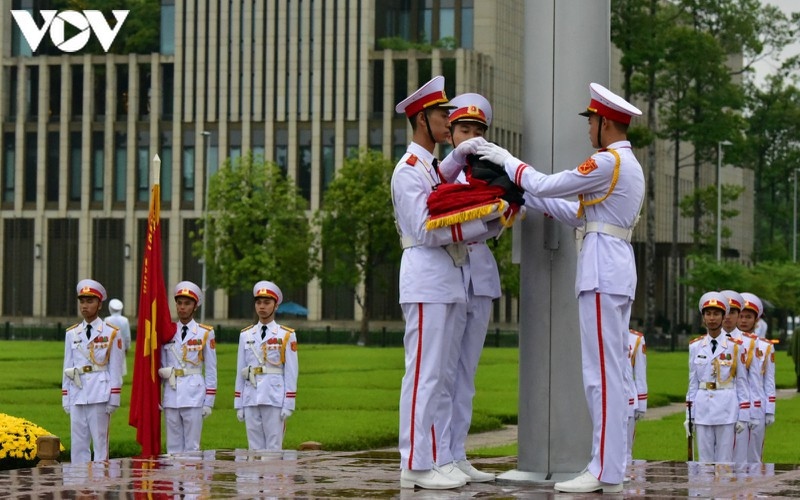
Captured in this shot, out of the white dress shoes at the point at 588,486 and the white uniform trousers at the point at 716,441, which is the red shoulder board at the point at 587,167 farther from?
the white uniform trousers at the point at 716,441

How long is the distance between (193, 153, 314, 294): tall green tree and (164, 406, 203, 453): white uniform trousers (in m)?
47.5

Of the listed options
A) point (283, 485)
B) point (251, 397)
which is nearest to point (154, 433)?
point (251, 397)

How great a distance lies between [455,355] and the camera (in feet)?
32.7

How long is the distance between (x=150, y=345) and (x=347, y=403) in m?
14.0

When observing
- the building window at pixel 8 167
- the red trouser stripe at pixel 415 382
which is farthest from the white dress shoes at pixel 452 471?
the building window at pixel 8 167

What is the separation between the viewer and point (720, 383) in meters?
16.2

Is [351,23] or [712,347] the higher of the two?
[351,23]

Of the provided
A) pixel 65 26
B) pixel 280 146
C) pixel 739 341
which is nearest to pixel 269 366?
pixel 739 341

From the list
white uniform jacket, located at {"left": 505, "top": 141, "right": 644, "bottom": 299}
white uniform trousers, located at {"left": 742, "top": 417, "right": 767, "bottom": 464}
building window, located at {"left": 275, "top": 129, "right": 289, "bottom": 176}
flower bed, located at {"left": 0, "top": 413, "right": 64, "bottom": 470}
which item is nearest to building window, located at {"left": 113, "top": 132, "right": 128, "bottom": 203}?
building window, located at {"left": 275, "top": 129, "right": 289, "bottom": 176}

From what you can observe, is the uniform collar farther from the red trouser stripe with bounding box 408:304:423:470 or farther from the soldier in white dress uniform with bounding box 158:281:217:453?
the soldier in white dress uniform with bounding box 158:281:217:453

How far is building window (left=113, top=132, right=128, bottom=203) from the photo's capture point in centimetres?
8069

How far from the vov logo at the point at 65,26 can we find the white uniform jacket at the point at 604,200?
74.0 m

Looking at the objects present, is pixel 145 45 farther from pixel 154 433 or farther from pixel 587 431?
pixel 587 431

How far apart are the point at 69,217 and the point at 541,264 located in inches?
2863
